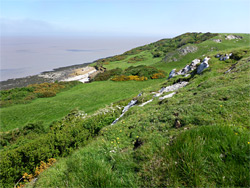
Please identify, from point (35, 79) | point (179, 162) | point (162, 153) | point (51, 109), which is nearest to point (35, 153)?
point (162, 153)

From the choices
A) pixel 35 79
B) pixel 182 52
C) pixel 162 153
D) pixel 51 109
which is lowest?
pixel 51 109

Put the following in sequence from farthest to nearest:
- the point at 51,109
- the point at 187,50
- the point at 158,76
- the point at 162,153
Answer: the point at 187,50 → the point at 158,76 → the point at 51,109 → the point at 162,153

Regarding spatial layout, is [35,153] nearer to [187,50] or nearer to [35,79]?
[35,79]

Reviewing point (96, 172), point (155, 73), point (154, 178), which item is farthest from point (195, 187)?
point (155, 73)

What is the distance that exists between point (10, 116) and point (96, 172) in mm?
24547

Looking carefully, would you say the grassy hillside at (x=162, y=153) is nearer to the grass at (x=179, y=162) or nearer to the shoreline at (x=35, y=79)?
the grass at (x=179, y=162)

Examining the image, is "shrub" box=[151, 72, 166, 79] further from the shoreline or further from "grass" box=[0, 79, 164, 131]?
the shoreline

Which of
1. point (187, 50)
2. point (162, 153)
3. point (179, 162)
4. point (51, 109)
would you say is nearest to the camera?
point (179, 162)

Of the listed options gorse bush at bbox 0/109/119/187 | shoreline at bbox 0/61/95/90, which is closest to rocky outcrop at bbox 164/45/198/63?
shoreline at bbox 0/61/95/90

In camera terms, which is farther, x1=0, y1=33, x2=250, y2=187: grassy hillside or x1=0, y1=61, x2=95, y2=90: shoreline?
x1=0, y1=61, x2=95, y2=90: shoreline

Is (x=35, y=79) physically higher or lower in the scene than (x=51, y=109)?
higher

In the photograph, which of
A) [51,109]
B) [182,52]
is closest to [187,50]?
[182,52]

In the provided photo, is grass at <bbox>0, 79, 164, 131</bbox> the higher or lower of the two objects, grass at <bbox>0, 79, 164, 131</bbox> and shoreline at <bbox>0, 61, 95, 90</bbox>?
the lower

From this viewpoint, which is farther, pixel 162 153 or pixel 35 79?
pixel 35 79
